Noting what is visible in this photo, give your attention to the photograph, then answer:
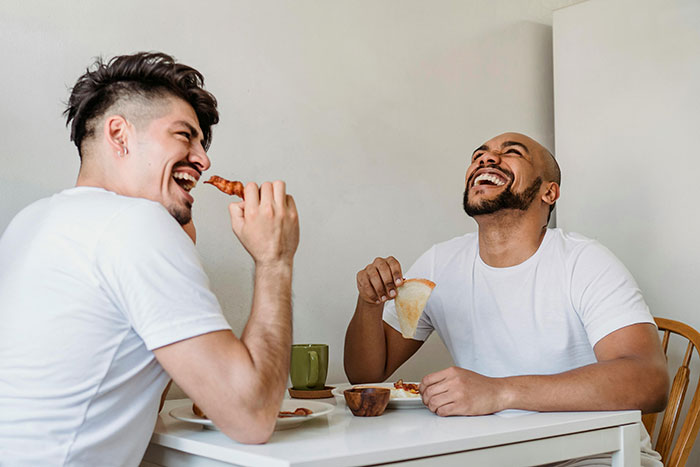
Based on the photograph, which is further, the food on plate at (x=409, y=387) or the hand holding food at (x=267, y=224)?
the food on plate at (x=409, y=387)

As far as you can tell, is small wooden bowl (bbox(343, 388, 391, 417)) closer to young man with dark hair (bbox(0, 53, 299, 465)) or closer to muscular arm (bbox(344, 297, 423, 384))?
young man with dark hair (bbox(0, 53, 299, 465))

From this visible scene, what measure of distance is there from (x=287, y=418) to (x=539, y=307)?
0.73 meters

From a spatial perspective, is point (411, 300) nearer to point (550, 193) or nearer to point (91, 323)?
point (550, 193)

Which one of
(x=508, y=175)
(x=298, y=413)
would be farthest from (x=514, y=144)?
(x=298, y=413)

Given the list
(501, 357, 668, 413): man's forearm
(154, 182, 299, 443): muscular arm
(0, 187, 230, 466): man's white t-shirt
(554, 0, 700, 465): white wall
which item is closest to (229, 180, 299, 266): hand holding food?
(154, 182, 299, 443): muscular arm

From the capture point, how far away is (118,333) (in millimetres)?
971

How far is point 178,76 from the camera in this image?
4.06 ft

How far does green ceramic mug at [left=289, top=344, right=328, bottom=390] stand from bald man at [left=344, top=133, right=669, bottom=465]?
211 millimetres

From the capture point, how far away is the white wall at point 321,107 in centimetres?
148

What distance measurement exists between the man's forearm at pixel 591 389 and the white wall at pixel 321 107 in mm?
730

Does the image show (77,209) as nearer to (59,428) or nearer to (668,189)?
(59,428)

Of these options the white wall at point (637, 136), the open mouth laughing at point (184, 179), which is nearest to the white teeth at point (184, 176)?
the open mouth laughing at point (184, 179)

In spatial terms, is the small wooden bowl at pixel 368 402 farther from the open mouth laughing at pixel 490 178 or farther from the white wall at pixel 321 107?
the open mouth laughing at pixel 490 178

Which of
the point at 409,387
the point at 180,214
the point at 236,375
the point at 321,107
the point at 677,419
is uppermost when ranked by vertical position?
the point at 321,107
